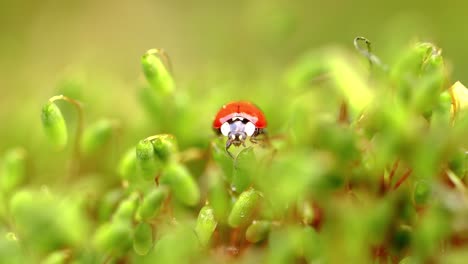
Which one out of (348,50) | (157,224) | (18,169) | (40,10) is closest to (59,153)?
(18,169)

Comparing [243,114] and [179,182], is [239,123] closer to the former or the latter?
[243,114]

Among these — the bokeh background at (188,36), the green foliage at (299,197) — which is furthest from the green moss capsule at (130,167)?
the bokeh background at (188,36)

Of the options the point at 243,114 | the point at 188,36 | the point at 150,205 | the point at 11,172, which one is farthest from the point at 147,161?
the point at 188,36

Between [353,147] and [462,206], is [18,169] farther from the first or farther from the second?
[462,206]

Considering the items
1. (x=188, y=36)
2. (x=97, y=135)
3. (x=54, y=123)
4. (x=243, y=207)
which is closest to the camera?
(x=243, y=207)

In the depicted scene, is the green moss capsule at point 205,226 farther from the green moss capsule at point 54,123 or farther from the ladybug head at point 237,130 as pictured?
the green moss capsule at point 54,123

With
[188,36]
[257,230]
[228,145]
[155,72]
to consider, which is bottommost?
[257,230]

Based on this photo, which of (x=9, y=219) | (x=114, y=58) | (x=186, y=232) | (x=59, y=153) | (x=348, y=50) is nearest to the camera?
(x=186, y=232)
